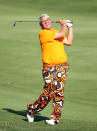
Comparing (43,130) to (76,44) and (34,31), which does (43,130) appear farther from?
(34,31)

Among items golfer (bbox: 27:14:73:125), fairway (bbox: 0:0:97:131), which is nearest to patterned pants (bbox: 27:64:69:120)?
golfer (bbox: 27:14:73:125)

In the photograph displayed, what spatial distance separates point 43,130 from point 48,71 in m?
1.08

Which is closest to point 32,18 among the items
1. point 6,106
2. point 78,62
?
point 78,62

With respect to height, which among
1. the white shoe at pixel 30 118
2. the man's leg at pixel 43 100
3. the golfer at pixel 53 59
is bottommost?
the white shoe at pixel 30 118

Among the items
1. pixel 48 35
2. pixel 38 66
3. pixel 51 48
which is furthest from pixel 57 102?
pixel 38 66

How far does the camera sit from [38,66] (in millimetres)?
12898

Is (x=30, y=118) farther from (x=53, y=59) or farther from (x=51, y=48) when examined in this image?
(x=51, y=48)

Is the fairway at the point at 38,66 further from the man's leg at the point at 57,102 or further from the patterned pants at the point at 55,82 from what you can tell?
the patterned pants at the point at 55,82

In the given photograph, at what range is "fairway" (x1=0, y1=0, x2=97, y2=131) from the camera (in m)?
8.63

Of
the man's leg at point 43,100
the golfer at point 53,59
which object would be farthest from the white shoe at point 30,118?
the golfer at point 53,59

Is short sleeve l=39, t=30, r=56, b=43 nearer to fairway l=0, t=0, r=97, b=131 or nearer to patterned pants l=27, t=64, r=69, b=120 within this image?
patterned pants l=27, t=64, r=69, b=120

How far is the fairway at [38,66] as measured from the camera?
863cm

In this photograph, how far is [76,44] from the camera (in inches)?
572

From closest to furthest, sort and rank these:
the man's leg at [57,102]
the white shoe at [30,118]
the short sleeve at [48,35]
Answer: the short sleeve at [48,35] → the man's leg at [57,102] → the white shoe at [30,118]
